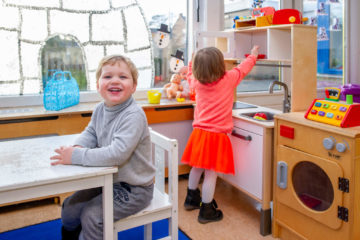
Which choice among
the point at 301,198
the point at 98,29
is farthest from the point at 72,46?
the point at 301,198

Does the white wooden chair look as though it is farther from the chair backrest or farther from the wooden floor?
the wooden floor

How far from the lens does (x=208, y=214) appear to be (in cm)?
221

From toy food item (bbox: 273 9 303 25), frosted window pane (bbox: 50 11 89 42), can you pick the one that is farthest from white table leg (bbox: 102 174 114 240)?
frosted window pane (bbox: 50 11 89 42)

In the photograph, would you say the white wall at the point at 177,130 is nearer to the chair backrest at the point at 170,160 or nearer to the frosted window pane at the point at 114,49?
the frosted window pane at the point at 114,49

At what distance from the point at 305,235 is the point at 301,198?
0.61 ft

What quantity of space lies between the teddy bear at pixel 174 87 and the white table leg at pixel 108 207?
Answer: 5.57 feet

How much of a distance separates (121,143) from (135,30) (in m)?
1.76

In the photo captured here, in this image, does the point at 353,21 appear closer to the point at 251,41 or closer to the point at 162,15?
the point at 251,41

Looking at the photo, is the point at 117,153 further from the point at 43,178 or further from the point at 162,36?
the point at 162,36

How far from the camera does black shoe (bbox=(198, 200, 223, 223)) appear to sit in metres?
2.21

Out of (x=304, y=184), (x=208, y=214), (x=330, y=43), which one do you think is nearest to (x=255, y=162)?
(x=304, y=184)

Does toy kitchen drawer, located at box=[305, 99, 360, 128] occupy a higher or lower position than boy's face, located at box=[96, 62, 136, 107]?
lower

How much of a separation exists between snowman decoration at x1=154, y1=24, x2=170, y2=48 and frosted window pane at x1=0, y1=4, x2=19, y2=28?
105 cm

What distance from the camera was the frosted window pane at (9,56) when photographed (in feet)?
8.12
